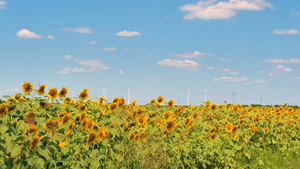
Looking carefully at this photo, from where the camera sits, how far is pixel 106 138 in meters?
5.02

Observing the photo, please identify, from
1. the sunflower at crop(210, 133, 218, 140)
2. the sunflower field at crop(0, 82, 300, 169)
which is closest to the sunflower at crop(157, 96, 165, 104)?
the sunflower field at crop(0, 82, 300, 169)

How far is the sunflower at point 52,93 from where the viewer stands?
5680 millimetres

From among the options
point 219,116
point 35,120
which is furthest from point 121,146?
point 219,116

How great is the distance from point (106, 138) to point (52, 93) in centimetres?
133

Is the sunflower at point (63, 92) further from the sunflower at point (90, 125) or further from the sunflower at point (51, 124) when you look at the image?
the sunflower at point (90, 125)

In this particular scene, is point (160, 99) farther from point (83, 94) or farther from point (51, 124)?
point (51, 124)

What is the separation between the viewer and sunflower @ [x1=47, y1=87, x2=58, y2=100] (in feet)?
18.6

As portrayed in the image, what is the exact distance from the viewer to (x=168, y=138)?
6.52 m

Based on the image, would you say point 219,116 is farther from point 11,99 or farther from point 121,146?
point 11,99

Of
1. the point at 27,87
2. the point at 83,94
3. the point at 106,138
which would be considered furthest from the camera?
the point at 83,94

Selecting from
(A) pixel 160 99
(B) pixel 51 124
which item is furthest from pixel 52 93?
(A) pixel 160 99

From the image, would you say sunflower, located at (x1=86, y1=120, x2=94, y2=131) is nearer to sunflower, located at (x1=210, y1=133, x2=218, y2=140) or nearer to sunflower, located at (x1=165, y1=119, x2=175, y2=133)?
sunflower, located at (x1=165, y1=119, x2=175, y2=133)

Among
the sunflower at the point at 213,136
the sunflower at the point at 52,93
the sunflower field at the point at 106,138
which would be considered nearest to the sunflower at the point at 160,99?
the sunflower field at the point at 106,138

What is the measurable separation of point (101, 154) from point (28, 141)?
1242 millimetres
